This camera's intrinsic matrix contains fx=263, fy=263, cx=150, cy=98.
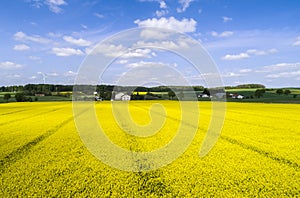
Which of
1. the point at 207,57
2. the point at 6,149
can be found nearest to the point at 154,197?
the point at 207,57

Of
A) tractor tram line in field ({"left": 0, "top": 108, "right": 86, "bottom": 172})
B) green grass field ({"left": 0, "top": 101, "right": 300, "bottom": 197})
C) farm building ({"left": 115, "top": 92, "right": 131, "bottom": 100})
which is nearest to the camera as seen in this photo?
green grass field ({"left": 0, "top": 101, "right": 300, "bottom": 197})

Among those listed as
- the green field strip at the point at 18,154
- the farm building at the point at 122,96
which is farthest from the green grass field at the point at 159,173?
the farm building at the point at 122,96

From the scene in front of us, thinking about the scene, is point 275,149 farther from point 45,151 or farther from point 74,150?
point 45,151

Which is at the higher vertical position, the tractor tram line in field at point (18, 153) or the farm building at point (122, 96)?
the farm building at point (122, 96)

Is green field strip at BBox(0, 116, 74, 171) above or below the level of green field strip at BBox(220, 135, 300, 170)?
below

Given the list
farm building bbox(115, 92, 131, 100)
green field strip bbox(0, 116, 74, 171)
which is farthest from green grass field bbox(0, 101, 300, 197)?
farm building bbox(115, 92, 131, 100)

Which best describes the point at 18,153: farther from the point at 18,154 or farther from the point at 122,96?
the point at 122,96

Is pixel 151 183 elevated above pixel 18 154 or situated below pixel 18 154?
above

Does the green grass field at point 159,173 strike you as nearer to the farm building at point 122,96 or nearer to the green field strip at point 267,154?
the green field strip at point 267,154

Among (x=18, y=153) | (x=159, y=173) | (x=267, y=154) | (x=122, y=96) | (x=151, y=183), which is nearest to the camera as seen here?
(x=151, y=183)

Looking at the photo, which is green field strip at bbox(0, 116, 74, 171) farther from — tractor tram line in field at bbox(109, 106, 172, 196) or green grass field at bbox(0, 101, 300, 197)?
tractor tram line in field at bbox(109, 106, 172, 196)

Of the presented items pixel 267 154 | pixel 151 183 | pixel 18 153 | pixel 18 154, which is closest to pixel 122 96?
pixel 18 153

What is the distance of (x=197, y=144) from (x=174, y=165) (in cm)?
463

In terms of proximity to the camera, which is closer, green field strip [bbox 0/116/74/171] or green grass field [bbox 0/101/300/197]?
green grass field [bbox 0/101/300/197]
